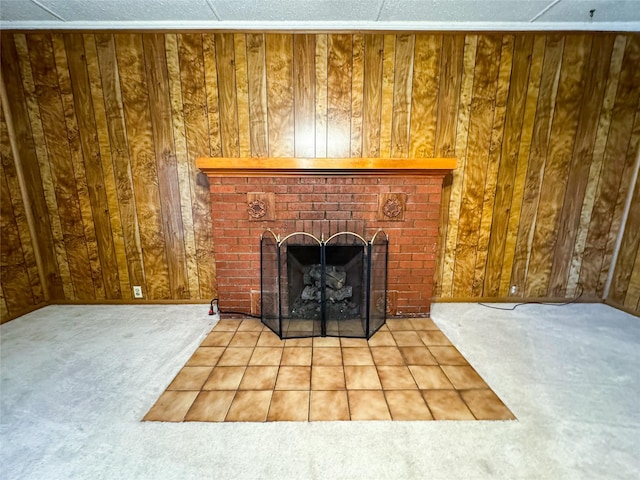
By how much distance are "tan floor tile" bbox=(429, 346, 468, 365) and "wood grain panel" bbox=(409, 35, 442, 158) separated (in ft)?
5.32

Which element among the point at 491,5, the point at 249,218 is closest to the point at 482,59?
the point at 491,5

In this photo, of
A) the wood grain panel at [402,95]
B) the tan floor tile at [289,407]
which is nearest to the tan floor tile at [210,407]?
the tan floor tile at [289,407]

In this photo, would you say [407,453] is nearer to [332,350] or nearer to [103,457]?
[332,350]

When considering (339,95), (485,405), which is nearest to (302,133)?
(339,95)

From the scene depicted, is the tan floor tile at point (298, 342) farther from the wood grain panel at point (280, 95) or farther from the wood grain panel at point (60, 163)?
the wood grain panel at point (60, 163)

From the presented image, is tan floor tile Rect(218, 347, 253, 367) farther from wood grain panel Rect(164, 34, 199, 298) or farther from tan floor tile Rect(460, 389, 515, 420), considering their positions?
tan floor tile Rect(460, 389, 515, 420)

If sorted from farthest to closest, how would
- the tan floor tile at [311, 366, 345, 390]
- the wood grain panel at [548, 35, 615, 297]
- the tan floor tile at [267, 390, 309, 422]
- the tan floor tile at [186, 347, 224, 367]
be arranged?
the wood grain panel at [548, 35, 615, 297], the tan floor tile at [186, 347, 224, 367], the tan floor tile at [311, 366, 345, 390], the tan floor tile at [267, 390, 309, 422]

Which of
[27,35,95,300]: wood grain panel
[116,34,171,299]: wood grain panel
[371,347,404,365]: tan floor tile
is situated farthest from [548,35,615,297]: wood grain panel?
[27,35,95,300]: wood grain panel

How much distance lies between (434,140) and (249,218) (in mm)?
1770

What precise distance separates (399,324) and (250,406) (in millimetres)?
1380

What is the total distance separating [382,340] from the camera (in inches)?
83.9

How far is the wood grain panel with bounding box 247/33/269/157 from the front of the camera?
2.33m

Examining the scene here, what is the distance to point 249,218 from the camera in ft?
7.67

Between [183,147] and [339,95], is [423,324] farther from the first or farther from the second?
[183,147]
